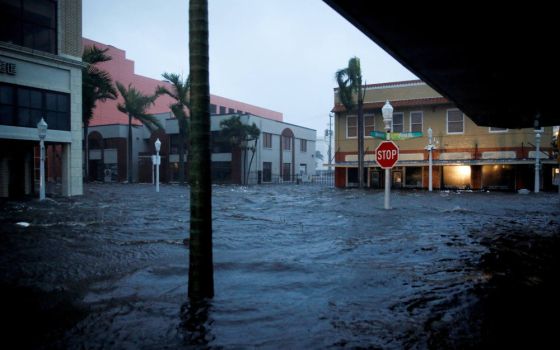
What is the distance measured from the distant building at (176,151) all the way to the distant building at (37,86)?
90.6ft

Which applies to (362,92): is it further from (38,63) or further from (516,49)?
(516,49)

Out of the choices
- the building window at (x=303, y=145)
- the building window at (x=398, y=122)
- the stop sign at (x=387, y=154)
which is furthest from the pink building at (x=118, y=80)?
the stop sign at (x=387, y=154)

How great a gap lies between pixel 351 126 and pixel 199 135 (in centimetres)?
3093

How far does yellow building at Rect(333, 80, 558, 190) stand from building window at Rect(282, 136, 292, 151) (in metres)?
22.0

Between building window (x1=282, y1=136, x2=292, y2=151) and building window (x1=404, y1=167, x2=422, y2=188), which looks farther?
building window (x1=282, y1=136, x2=292, y2=151)

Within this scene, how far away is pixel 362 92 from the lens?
109 feet

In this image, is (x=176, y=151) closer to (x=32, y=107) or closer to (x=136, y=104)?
(x=136, y=104)

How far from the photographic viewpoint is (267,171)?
52.8 metres

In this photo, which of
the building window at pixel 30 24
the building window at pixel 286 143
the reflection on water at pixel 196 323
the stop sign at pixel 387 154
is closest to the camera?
the reflection on water at pixel 196 323

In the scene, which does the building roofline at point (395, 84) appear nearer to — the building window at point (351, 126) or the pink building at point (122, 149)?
the building window at point (351, 126)

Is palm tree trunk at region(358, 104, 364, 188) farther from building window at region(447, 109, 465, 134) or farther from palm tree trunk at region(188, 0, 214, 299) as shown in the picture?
palm tree trunk at region(188, 0, 214, 299)

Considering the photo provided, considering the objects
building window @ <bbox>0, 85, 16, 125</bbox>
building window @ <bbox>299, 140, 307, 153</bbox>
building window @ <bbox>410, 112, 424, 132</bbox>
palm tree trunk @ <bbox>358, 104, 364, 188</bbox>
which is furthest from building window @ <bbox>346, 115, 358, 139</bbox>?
building window @ <bbox>299, 140, 307, 153</bbox>

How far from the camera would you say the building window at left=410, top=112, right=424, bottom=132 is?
31469 mm

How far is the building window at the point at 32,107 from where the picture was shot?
18.0 meters
